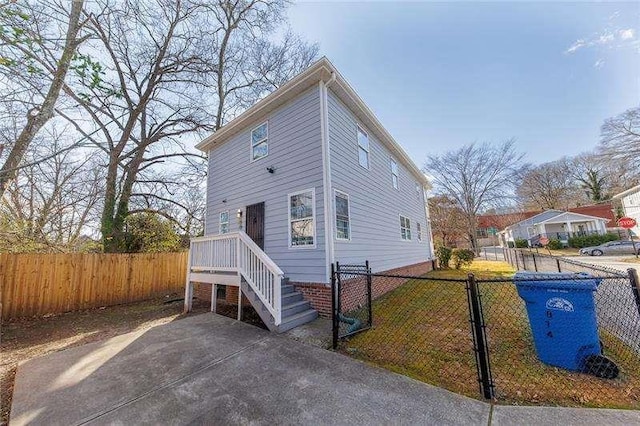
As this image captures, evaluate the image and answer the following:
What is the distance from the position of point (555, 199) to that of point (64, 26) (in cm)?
5119

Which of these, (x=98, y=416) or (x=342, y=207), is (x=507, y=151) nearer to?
(x=342, y=207)

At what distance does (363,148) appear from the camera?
812 cm

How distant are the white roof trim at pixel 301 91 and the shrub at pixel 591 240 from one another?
94.0 feet

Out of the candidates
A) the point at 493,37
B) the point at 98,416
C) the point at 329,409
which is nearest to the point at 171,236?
the point at 98,416

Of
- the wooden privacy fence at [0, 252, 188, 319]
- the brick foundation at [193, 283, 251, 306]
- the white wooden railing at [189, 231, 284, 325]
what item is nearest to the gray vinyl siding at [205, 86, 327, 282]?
the white wooden railing at [189, 231, 284, 325]

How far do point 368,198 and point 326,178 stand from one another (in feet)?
8.43

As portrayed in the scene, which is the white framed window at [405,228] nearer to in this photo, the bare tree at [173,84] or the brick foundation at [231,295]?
the brick foundation at [231,295]

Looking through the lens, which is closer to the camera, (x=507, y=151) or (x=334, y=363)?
(x=334, y=363)

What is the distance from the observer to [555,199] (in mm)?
36594

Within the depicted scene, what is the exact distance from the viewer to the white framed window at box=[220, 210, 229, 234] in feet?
27.2

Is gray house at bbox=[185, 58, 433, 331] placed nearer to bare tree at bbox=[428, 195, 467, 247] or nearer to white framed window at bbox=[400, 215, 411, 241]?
white framed window at bbox=[400, 215, 411, 241]

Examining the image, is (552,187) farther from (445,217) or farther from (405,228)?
(405,228)

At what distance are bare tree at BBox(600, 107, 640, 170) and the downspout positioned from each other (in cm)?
2966

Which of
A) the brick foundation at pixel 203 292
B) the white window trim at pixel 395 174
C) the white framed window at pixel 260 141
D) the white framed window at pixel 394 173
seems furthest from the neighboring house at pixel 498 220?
the brick foundation at pixel 203 292
